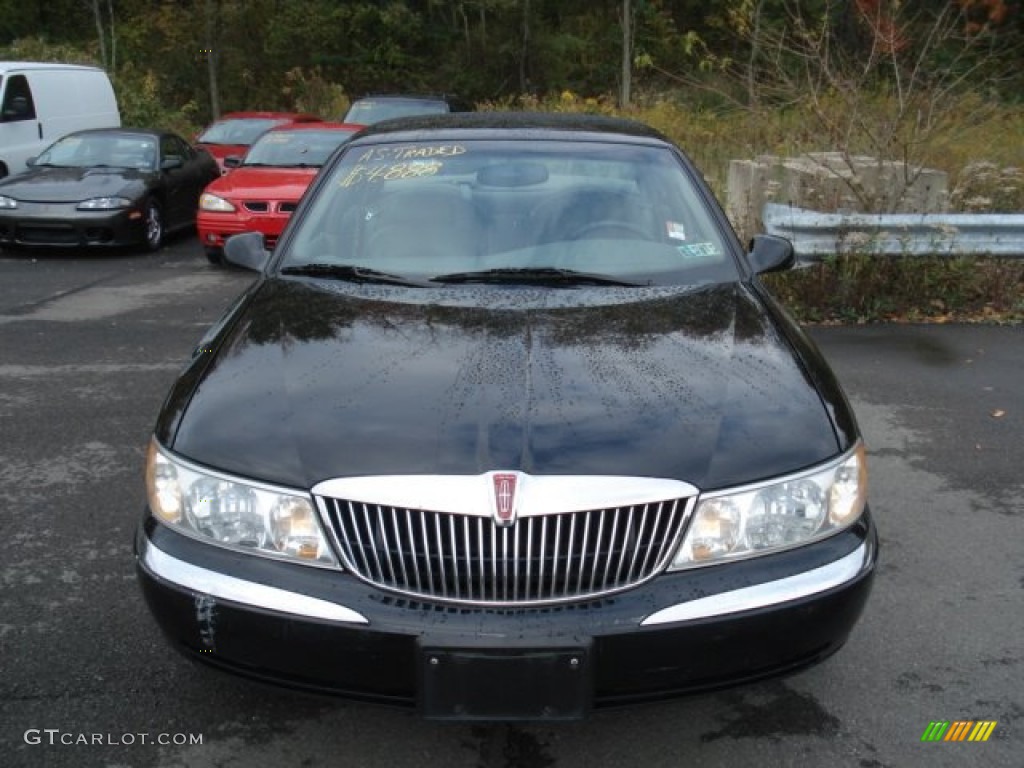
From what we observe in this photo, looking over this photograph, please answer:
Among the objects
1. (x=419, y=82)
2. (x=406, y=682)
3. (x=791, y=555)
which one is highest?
(x=791, y=555)

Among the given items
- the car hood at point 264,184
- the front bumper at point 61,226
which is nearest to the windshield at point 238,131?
the car hood at point 264,184

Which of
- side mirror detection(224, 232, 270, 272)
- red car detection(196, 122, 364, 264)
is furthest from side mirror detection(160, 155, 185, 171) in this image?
side mirror detection(224, 232, 270, 272)

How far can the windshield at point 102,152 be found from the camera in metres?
11.9

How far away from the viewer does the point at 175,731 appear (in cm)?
285

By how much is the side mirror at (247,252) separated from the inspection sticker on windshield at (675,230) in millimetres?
1602

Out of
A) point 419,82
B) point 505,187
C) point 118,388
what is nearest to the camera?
point 505,187

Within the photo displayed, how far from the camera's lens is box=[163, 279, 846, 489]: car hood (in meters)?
2.47

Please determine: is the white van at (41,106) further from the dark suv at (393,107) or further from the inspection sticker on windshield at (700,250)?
the inspection sticker on windshield at (700,250)

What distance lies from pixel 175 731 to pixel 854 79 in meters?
7.96

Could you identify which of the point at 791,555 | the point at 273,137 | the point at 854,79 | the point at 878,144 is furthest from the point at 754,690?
the point at 273,137

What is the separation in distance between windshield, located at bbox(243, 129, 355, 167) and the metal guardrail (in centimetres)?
580

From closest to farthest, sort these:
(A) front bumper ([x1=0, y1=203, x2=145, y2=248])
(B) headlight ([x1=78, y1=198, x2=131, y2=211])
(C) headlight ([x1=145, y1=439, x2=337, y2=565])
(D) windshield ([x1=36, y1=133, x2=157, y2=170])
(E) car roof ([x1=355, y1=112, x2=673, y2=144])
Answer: (C) headlight ([x1=145, y1=439, x2=337, y2=565]) → (E) car roof ([x1=355, y1=112, x2=673, y2=144]) → (A) front bumper ([x1=0, y1=203, x2=145, y2=248]) → (B) headlight ([x1=78, y1=198, x2=131, y2=211]) → (D) windshield ([x1=36, y1=133, x2=157, y2=170])

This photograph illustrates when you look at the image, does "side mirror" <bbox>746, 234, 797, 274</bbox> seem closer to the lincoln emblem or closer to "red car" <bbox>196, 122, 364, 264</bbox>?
the lincoln emblem

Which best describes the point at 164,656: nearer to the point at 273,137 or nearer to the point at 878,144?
the point at 878,144
